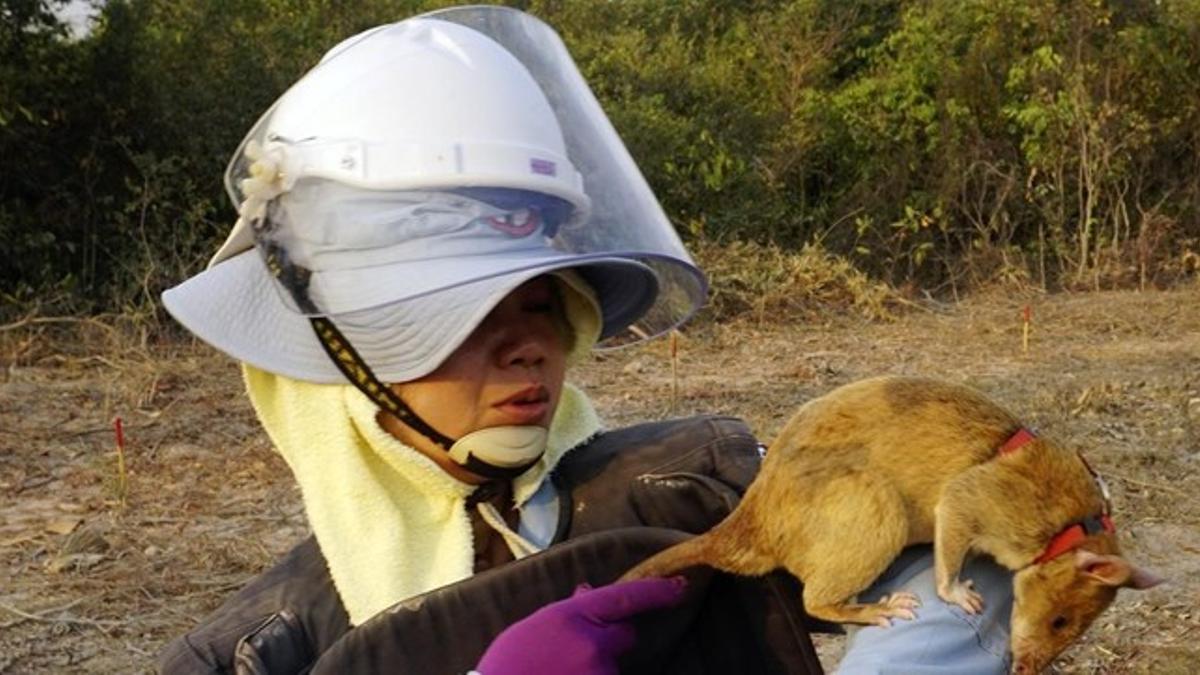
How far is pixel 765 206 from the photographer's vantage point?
14109 millimetres

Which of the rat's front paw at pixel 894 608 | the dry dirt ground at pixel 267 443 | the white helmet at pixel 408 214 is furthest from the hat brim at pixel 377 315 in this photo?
the dry dirt ground at pixel 267 443

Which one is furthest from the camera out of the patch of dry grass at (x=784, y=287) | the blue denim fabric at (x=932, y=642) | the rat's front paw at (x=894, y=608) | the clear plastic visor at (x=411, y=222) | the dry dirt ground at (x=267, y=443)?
the patch of dry grass at (x=784, y=287)

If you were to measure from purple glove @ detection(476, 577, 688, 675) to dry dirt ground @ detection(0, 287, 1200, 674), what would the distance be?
365 centimetres

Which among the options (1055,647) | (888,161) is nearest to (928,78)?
(888,161)

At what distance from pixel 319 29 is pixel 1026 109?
20.7 ft

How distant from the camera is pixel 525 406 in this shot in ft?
5.77

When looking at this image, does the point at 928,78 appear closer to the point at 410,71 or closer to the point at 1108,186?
the point at 1108,186

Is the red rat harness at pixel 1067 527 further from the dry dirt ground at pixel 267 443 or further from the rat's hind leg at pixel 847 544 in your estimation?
the dry dirt ground at pixel 267 443

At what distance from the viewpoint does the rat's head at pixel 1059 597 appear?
1.71 m

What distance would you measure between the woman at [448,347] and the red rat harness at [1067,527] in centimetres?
31

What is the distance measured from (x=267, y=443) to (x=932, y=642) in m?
6.69

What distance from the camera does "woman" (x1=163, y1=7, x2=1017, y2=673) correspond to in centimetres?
163

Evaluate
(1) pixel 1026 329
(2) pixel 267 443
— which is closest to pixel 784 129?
(1) pixel 1026 329

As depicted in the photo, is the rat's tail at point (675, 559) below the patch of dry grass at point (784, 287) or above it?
above
